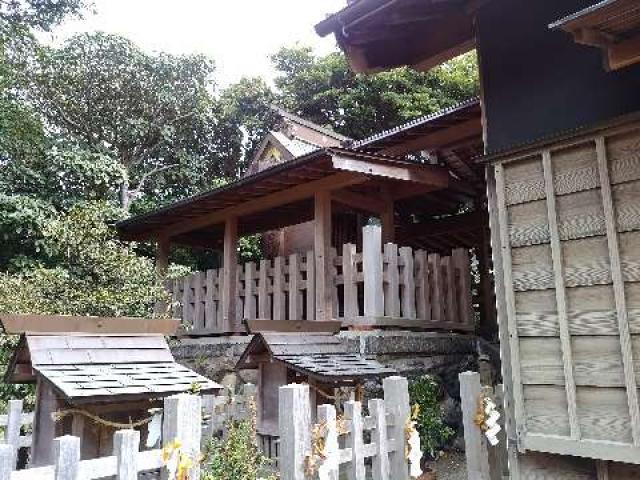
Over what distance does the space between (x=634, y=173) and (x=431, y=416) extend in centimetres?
405

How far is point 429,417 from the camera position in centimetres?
643

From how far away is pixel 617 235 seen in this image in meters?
3.45

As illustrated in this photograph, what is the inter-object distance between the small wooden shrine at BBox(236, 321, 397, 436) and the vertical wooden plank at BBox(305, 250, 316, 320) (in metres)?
2.29

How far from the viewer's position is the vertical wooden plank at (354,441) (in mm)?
3240

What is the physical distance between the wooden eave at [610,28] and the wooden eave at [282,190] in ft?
12.6

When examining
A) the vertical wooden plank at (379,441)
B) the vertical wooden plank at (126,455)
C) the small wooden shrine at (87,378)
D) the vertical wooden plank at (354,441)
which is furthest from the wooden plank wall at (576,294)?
the vertical wooden plank at (126,455)

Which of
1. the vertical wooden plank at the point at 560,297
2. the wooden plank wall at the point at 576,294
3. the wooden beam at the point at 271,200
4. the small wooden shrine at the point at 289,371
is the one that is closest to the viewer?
the wooden plank wall at the point at 576,294

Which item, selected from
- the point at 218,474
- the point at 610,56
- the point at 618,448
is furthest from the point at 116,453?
the point at 610,56

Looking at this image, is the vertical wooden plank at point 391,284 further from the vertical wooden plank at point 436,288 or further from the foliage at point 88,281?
the foliage at point 88,281

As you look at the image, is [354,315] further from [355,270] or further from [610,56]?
[610,56]

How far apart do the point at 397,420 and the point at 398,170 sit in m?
4.15

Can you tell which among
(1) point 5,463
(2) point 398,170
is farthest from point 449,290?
(1) point 5,463

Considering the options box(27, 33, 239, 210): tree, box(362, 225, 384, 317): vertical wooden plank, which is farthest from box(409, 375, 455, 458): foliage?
box(27, 33, 239, 210): tree

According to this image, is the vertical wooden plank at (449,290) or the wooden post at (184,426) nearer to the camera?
the wooden post at (184,426)
